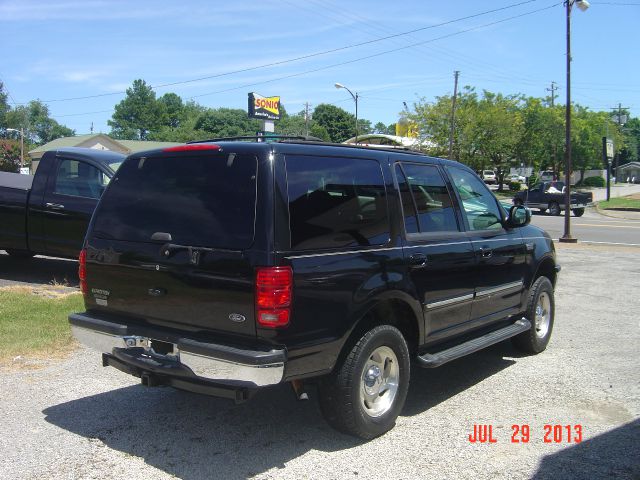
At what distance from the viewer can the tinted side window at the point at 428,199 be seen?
4727 mm

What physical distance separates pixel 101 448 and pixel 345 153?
260 centimetres

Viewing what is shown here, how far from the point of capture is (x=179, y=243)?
387 cm

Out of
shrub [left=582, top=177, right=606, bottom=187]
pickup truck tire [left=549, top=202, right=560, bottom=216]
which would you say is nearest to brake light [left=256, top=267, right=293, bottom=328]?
pickup truck tire [left=549, top=202, right=560, bottom=216]

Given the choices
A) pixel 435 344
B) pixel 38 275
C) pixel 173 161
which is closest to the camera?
pixel 173 161

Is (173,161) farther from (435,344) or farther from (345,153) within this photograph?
(435,344)

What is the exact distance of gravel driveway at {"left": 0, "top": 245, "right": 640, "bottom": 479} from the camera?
12.4 feet

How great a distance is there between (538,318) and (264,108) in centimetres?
4349

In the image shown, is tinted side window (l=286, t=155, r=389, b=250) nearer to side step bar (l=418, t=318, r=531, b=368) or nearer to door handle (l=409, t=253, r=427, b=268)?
door handle (l=409, t=253, r=427, b=268)

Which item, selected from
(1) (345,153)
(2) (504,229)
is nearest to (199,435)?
(1) (345,153)

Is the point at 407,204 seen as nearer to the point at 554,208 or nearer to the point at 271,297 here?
the point at 271,297

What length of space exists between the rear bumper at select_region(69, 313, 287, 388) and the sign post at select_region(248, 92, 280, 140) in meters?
40.4

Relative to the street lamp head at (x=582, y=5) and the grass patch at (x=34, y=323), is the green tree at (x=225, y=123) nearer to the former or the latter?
the street lamp head at (x=582, y=5)

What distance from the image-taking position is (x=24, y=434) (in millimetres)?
4203

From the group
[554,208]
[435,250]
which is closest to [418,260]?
[435,250]
